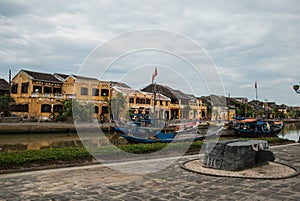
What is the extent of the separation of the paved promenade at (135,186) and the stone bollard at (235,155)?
100 cm

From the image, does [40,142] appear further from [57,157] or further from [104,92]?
[104,92]

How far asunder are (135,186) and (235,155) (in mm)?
3394

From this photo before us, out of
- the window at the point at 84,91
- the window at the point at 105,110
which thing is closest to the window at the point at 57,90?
the window at the point at 84,91

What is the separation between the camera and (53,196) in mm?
5633

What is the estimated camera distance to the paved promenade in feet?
18.6

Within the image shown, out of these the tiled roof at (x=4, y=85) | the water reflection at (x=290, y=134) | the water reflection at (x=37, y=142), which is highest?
the tiled roof at (x=4, y=85)

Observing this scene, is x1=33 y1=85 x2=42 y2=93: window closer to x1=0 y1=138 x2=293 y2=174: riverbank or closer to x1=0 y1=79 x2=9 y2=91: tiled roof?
x1=0 y1=79 x2=9 y2=91: tiled roof

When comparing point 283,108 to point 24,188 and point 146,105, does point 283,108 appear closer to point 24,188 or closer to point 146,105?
point 146,105

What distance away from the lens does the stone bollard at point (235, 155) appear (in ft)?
27.4

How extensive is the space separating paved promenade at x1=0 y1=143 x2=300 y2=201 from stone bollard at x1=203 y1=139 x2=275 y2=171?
1.00 m

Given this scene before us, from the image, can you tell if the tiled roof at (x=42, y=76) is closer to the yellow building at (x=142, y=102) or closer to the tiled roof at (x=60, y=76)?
the tiled roof at (x=60, y=76)

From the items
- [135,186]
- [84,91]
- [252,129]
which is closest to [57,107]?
[84,91]

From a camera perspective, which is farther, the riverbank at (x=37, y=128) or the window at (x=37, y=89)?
the window at (x=37, y=89)

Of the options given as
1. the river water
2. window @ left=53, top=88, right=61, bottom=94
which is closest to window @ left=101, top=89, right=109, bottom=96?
window @ left=53, top=88, right=61, bottom=94
